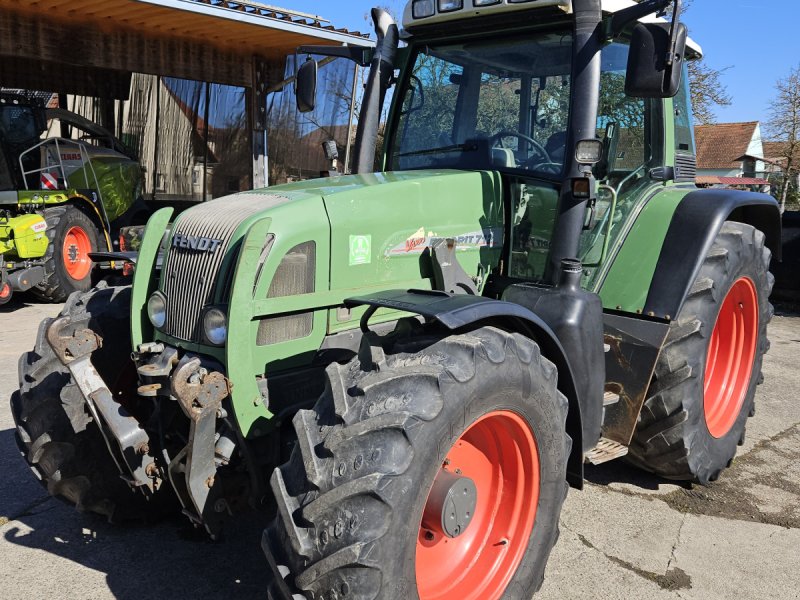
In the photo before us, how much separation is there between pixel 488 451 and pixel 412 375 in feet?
2.42

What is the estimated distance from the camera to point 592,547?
3.44 meters

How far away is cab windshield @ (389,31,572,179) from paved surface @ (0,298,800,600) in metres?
1.81

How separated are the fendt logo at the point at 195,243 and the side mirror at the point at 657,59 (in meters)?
1.82

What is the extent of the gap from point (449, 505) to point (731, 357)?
283 centimetres

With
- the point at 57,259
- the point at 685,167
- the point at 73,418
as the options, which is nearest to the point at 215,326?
the point at 73,418

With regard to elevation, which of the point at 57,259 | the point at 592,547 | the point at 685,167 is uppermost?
the point at 685,167

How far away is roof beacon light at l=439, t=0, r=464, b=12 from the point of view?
3604 mm

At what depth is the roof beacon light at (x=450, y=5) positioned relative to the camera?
142 inches

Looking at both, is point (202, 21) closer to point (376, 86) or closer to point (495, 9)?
point (376, 86)

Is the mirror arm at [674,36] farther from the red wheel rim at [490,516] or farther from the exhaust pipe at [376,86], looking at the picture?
the exhaust pipe at [376,86]

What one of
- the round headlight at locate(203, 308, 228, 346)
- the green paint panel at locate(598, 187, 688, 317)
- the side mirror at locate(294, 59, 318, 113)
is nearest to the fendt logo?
the round headlight at locate(203, 308, 228, 346)

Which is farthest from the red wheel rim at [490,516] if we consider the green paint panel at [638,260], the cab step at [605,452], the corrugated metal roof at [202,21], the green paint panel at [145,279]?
the corrugated metal roof at [202,21]

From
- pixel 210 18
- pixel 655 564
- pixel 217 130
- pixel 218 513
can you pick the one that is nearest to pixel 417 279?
pixel 218 513

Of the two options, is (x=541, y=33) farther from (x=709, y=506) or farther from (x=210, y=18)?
(x=210, y=18)
